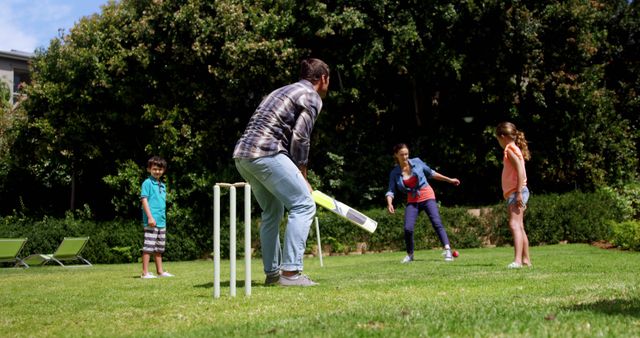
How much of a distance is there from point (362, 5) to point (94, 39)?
25.7ft

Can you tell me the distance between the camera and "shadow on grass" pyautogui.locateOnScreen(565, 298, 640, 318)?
12.0 feet

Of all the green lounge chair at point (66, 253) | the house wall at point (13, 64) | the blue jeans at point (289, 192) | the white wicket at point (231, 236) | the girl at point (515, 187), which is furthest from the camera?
the house wall at point (13, 64)

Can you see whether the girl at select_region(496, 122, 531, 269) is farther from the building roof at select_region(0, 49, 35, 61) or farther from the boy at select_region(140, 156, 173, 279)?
the building roof at select_region(0, 49, 35, 61)

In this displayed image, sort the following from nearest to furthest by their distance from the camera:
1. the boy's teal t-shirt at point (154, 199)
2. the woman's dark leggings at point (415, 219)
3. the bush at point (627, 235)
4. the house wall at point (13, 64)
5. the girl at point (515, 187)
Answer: the girl at point (515, 187)
the boy's teal t-shirt at point (154, 199)
the woman's dark leggings at point (415, 219)
the bush at point (627, 235)
the house wall at point (13, 64)

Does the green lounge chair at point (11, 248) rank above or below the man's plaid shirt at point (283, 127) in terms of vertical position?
below

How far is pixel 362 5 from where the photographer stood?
747 inches

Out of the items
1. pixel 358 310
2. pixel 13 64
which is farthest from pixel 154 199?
pixel 13 64

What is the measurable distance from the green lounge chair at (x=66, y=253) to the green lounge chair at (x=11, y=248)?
14.1 inches

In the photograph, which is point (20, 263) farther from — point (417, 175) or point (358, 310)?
point (358, 310)

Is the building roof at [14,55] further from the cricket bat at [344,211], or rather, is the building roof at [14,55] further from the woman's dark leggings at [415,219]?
the cricket bat at [344,211]

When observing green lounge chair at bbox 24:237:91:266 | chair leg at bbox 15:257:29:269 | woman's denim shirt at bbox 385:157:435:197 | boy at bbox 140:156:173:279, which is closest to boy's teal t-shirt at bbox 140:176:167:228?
boy at bbox 140:156:173:279

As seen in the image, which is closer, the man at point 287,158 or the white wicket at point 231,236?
the white wicket at point 231,236

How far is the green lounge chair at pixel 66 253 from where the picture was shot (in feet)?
50.6

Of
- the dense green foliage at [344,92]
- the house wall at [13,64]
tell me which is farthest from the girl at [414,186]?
the house wall at [13,64]
